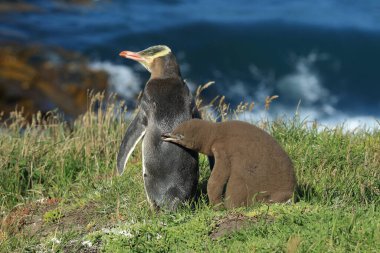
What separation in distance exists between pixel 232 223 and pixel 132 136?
6.46 feet

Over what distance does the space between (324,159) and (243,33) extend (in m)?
21.3

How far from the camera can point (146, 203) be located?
772 centimetres

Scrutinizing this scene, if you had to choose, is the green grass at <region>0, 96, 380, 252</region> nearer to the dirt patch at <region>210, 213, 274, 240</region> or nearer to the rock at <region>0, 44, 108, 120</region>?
the dirt patch at <region>210, 213, 274, 240</region>

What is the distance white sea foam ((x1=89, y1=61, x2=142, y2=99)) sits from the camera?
72.5 feet

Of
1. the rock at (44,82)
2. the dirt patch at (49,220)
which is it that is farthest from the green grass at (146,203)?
the rock at (44,82)

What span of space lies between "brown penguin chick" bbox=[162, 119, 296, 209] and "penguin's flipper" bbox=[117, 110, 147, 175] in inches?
39.5

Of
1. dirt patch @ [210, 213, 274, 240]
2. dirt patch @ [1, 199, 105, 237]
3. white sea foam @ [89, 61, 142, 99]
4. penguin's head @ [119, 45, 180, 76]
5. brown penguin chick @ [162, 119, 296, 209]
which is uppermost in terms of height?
penguin's head @ [119, 45, 180, 76]

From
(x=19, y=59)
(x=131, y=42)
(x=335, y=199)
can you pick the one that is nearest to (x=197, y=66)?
(x=131, y=42)

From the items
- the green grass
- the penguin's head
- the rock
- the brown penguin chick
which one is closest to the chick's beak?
the brown penguin chick

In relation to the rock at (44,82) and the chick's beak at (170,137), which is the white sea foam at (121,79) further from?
the chick's beak at (170,137)

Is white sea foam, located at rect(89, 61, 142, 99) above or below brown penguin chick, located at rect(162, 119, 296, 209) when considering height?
below

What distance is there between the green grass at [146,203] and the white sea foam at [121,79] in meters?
10.6

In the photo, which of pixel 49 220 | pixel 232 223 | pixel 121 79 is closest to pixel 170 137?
pixel 232 223

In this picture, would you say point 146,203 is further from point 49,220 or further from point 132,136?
point 49,220
